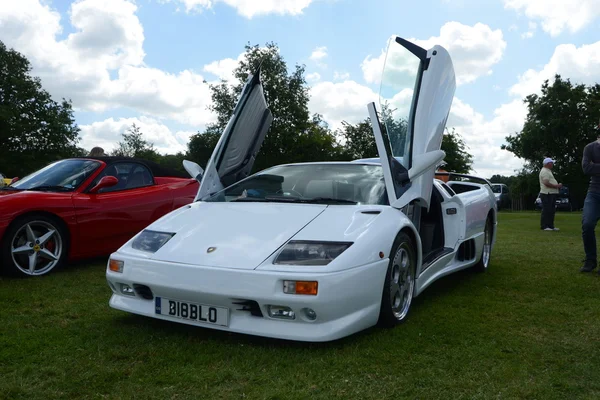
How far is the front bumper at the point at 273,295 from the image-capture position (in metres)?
2.67

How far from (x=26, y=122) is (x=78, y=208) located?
33.9m

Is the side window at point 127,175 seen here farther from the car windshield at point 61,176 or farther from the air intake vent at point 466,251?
the air intake vent at point 466,251

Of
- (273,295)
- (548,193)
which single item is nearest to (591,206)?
(273,295)

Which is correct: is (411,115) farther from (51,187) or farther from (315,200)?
(51,187)

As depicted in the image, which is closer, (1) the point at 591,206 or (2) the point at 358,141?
(1) the point at 591,206

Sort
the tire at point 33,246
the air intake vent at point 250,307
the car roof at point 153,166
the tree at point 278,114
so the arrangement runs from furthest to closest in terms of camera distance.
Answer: the tree at point 278,114 → the car roof at point 153,166 → the tire at point 33,246 → the air intake vent at point 250,307

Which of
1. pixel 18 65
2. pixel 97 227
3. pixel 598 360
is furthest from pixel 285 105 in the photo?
pixel 598 360

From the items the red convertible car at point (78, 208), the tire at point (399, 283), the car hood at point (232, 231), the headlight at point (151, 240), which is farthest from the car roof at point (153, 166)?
the tire at point (399, 283)

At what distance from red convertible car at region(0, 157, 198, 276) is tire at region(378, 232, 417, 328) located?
10.3 ft

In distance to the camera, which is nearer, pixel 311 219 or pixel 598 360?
pixel 598 360

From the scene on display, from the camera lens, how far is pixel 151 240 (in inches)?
128

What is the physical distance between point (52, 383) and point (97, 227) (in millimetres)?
3104

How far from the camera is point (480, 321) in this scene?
11.4 feet

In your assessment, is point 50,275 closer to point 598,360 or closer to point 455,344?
point 455,344
